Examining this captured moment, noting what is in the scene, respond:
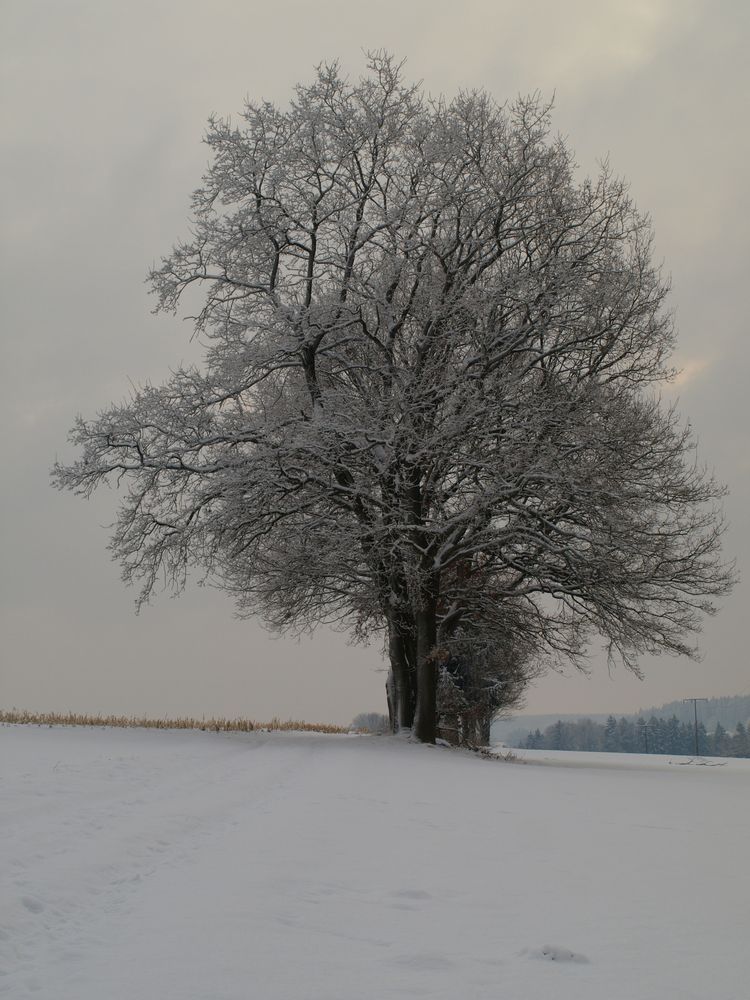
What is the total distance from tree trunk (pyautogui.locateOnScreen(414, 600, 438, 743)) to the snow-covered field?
306 inches

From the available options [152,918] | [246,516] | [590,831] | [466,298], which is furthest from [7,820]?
[466,298]

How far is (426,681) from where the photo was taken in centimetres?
1745

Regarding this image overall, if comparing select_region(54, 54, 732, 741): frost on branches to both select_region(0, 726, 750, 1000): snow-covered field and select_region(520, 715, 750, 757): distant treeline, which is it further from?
select_region(520, 715, 750, 757): distant treeline

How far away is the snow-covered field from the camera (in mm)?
3350

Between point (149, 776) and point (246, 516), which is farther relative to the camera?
point (246, 516)

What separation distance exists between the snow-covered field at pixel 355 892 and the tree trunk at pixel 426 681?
7.77 meters

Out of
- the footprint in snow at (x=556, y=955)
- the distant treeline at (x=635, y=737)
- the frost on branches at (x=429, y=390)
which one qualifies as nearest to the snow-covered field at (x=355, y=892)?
the footprint in snow at (x=556, y=955)

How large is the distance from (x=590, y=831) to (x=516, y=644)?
12.1 m

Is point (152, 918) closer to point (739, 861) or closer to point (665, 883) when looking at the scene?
point (665, 883)

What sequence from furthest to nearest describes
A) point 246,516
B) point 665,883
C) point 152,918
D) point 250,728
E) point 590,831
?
1. point 250,728
2. point 246,516
3. point 590,831
4. point 665,883
5. point 152,918

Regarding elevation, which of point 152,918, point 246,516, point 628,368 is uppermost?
point 628,368

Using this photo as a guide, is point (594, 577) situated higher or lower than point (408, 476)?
lower

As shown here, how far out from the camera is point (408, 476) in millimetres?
16766

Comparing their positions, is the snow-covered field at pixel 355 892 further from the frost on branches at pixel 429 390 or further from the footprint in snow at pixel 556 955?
the frost on branches at pixel 429 390
